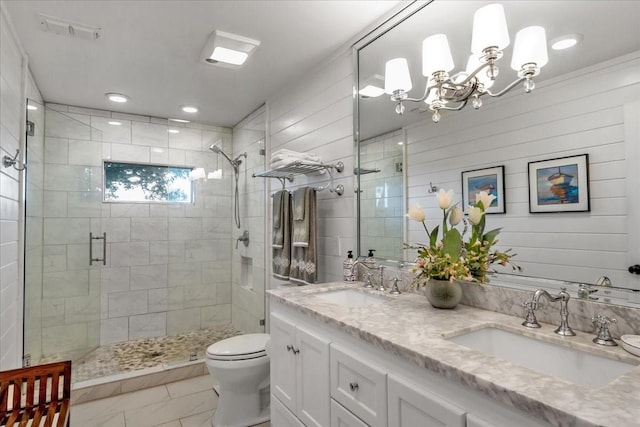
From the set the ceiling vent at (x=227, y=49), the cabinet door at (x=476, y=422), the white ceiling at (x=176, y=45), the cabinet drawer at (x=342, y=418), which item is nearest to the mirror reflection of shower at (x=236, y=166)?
→ the white ceiling at (x=176, y=45)

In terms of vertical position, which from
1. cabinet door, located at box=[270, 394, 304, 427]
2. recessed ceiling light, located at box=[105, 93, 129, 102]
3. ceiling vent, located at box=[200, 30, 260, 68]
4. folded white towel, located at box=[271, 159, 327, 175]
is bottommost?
cabinet door, located at box=[270, 394, 304, 427]

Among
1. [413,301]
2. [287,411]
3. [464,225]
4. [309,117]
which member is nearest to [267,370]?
[287,411]

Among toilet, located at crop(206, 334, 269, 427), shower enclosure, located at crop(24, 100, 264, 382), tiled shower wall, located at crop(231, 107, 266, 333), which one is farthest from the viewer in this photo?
tiled shower wall, located at crop(231, 107, 266, 333)

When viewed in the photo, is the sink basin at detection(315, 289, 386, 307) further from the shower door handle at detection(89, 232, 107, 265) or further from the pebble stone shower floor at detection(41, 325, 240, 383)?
the shower door handle at detection(89, 232, 107, 265)

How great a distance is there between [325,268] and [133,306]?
7.63 feet

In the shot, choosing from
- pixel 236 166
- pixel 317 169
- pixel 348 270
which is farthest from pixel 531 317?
pixel 236 166

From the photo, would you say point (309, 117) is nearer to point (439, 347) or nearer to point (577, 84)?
point (577, 84)

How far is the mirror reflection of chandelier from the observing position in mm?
1279

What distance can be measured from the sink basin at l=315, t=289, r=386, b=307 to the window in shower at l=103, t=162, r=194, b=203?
7.31 ft

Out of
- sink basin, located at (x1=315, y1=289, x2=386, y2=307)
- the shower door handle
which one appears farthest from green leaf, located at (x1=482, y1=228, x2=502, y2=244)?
the shower door handle

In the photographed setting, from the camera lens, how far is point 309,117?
103 inches

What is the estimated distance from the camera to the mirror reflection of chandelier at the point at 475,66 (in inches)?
50.4

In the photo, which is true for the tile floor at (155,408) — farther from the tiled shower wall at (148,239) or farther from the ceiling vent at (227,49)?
the ceiling vent at (227,49)

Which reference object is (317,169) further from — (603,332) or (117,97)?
(117,97)
